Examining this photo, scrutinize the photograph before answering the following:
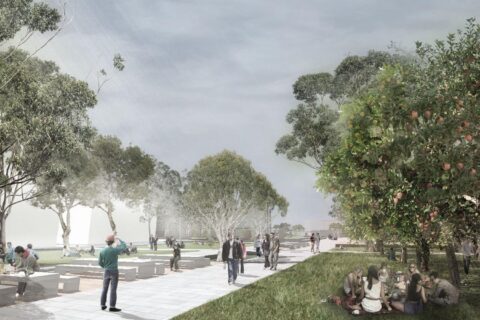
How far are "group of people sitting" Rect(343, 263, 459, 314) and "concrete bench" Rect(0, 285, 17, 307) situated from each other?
8683mm

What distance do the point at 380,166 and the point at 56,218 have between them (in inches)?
1942

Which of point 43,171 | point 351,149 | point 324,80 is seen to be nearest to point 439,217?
point 351,149

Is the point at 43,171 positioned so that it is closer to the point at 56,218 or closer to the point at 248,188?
the point at 248,188

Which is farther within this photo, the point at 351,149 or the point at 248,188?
the point at 248,188

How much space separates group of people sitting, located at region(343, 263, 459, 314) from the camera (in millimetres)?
10805

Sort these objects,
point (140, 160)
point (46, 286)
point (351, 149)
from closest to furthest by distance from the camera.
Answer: point (351, 149) < point (46, 286) < point (140, 160)

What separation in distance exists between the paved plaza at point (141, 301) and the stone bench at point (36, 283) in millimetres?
449

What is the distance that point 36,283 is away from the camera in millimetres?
13039

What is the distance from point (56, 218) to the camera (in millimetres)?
51344

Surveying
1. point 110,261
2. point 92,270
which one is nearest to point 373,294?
point 110,261

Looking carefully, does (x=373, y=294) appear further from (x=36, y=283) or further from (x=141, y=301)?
(x=36, y=283)

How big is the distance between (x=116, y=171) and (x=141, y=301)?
115ft

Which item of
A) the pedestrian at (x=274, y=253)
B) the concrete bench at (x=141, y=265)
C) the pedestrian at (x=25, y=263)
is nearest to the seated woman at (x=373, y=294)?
the pedestrian at (x=25, y=263)

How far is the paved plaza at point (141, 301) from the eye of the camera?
10.8 meters
